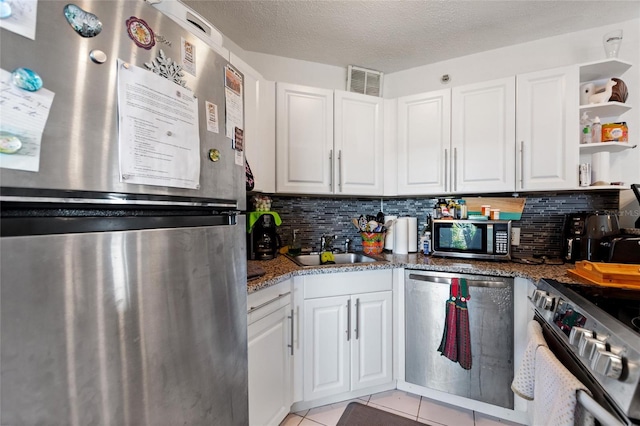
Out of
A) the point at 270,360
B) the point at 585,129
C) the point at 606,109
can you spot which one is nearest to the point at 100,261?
the point at 270,360

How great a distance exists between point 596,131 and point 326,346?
221cm

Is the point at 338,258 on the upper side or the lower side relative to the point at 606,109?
lower

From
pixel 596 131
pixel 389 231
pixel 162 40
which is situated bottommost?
pixel 389 231

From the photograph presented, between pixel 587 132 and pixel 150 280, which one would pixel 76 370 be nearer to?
pixel 150 280

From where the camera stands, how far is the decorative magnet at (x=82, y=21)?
50 cm

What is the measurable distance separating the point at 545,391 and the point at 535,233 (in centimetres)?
152

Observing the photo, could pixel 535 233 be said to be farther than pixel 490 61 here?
No

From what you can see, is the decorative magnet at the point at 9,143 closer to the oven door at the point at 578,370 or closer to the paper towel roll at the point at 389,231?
the oven door at the point at 578,370

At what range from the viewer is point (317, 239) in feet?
7.87

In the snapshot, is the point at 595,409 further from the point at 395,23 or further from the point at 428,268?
the point at 395,23

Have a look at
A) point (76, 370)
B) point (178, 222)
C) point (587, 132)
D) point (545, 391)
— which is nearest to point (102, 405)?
point (76, 370)

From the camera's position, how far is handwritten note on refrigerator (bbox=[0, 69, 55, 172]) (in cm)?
42

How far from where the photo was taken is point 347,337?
173cm

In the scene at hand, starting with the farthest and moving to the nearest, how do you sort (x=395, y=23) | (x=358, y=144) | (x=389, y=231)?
1. (x=389, y=231)
2. (x=358, y=144)
3. (x=395, y=23)
